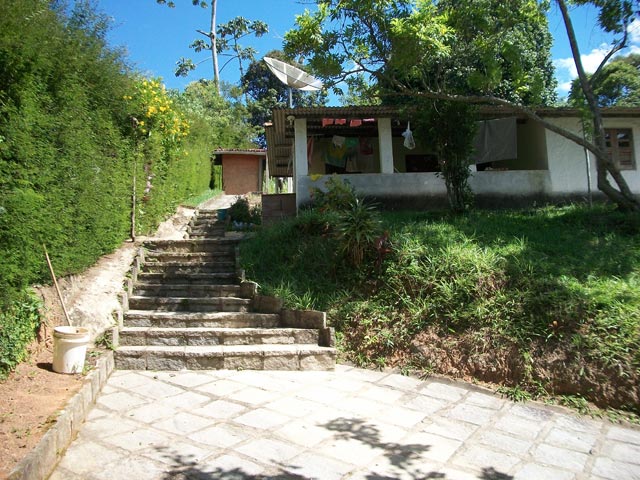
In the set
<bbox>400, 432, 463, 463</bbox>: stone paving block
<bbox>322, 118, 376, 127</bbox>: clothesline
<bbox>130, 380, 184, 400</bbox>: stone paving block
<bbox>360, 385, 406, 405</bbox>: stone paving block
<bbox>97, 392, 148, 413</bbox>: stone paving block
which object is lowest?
<bbox>400, 432, 463, 463</bbox>: stone paving block

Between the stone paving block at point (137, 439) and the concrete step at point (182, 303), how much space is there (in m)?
2.93

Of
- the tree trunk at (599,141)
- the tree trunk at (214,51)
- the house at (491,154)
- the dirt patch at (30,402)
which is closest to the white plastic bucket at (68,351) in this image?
the dirt patch at (30,402)

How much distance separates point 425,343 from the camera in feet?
18.0

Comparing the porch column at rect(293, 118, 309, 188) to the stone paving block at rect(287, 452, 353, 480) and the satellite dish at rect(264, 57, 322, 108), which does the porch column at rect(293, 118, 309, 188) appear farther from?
the stone paving block at rect(287, 452, 353, 480)

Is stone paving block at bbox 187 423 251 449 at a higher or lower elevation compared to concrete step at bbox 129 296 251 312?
lower

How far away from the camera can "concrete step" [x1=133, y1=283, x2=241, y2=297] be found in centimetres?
693

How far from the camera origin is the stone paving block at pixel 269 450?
10.8 feet

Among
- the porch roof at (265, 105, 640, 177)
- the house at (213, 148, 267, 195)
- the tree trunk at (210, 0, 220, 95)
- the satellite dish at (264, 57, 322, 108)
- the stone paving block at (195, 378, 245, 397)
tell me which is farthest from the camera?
the tree trunk at (210, 0, 220, 95)

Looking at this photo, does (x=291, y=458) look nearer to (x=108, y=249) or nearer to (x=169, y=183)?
(x=108, y=249)

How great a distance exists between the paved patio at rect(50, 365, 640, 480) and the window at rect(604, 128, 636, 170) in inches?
398

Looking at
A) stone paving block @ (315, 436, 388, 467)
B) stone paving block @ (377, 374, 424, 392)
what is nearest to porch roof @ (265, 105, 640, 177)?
stone paving block @ (377, 374, 424, 392)

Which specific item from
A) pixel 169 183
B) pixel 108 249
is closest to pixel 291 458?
pixel 108 249

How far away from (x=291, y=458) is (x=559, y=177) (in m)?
10.8

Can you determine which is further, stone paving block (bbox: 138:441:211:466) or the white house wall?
the white house wall
